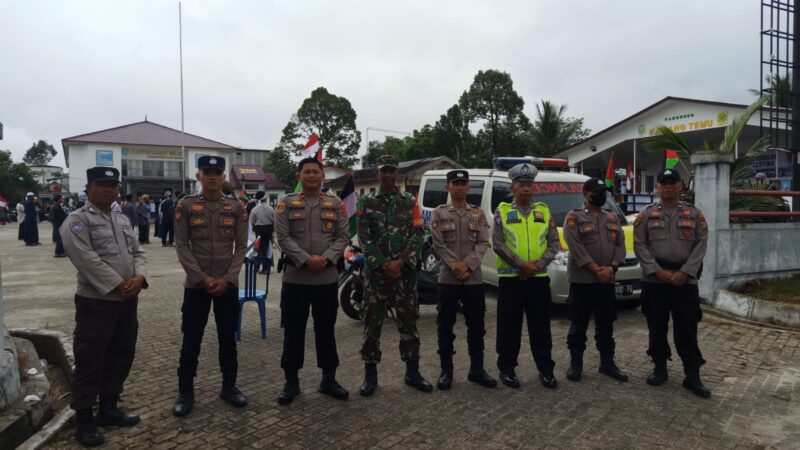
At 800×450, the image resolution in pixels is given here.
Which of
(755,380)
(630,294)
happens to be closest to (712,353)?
(755,380)

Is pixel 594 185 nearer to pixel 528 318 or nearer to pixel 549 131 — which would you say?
pixel 528 318

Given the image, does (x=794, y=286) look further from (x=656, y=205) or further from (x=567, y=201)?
(x=656, y=205)

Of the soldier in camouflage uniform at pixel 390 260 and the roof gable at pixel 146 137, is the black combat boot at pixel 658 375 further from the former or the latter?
the roof gable at pixel 146 137

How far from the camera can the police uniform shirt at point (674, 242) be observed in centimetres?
443

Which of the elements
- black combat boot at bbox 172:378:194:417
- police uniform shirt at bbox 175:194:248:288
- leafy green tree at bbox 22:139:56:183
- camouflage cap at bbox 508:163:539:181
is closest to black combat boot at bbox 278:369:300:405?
black combat boot at bbox 172:378:194:417

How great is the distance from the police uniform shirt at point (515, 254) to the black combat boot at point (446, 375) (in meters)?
0.94

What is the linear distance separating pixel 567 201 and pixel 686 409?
4071mm

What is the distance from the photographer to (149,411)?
3871mm

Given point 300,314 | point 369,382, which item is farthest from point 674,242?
point 300,314

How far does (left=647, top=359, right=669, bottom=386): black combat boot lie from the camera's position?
447 centimetres

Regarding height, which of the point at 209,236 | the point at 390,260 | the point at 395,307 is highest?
the point at 209,236

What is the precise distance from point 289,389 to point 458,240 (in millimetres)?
1792

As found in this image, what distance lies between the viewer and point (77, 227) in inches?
136

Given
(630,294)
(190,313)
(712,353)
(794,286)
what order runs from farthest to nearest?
(794,286) < (630,294) < (712,353) < (190,313)
